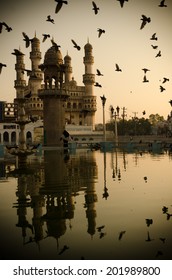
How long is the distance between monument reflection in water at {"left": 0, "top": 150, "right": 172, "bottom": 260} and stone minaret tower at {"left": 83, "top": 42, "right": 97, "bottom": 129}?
2318 inches

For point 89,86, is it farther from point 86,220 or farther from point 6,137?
point 86,220

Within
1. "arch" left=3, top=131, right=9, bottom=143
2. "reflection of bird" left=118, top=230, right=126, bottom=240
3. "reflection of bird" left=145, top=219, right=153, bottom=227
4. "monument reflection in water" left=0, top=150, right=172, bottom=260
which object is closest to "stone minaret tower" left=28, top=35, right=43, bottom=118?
"arch" left=3, top=131, right=9, bottom=143

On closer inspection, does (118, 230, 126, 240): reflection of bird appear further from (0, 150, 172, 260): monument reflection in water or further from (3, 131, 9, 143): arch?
(3, 131, 9, 143): arch

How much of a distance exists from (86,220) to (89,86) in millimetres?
68065

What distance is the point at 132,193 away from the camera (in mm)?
9984

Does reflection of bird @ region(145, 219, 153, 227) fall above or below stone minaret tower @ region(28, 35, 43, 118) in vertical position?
below

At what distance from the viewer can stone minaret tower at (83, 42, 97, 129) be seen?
70938 millimetres

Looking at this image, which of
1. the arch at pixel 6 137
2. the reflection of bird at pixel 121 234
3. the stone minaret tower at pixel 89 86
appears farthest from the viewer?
the stone minaret tower at pixel 89 86

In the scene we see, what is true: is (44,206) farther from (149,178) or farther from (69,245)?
(149,178)

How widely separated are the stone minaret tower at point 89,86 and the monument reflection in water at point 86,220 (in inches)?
2318

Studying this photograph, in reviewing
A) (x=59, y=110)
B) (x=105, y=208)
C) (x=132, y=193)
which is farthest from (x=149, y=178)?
(x=59, y=110)

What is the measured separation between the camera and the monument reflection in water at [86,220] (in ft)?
17.2

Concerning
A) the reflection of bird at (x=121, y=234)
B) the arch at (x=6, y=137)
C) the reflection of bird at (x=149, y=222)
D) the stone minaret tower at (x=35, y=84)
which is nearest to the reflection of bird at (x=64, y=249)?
the reflection of bird at (x=121, y=234)

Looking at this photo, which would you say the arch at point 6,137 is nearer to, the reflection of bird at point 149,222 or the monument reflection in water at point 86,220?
the monument reflection in water at point 86,220
